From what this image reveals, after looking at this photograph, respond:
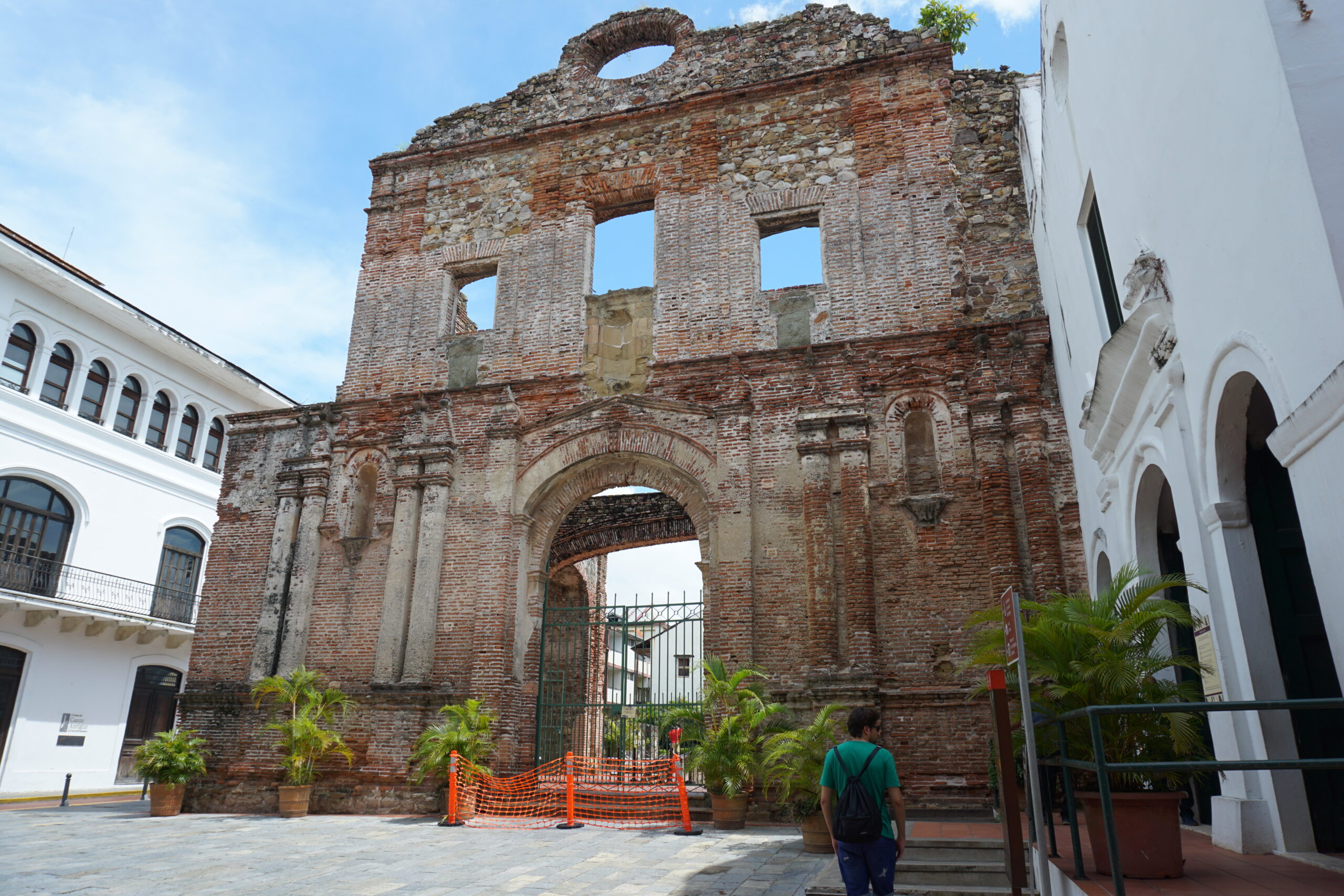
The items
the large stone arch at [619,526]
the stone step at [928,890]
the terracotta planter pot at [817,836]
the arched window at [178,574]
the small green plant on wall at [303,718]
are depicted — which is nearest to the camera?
the stone step at [928,890]

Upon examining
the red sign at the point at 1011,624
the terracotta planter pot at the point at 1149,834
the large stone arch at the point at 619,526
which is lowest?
the terracotta planter pot at the point at 1149,834

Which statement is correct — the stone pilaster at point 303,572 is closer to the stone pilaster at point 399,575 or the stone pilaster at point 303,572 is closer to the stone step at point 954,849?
the stone pilaster at point 399,575

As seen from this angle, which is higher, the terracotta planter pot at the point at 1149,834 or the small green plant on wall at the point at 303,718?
the small green plant on wall at the point at 303,718

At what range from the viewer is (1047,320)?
11336 millimetres

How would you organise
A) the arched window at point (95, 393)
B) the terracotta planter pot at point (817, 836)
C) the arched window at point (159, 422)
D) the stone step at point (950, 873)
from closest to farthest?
the stone step at point (950, 873), the terracotta planter pot at point (817, 836), the arched window at point (95, 393), the arched window at point (159, 422)

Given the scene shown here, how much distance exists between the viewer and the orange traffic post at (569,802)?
33.2 feet

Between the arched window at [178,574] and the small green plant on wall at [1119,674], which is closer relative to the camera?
the small green plant on wall at [1119,674]

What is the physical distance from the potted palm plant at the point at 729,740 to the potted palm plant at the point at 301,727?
5.02 meters

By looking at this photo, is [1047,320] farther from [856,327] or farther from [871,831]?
[871,831]

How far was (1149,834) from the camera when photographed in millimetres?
4348

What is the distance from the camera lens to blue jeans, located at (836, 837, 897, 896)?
181 inches

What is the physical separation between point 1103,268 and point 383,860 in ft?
27.6

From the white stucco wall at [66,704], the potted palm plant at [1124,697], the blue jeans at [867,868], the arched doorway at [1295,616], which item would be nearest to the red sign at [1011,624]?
the potted palm plant at [1124,697]

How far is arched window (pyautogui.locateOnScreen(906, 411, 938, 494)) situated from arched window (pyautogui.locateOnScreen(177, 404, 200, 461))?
18675 mm
